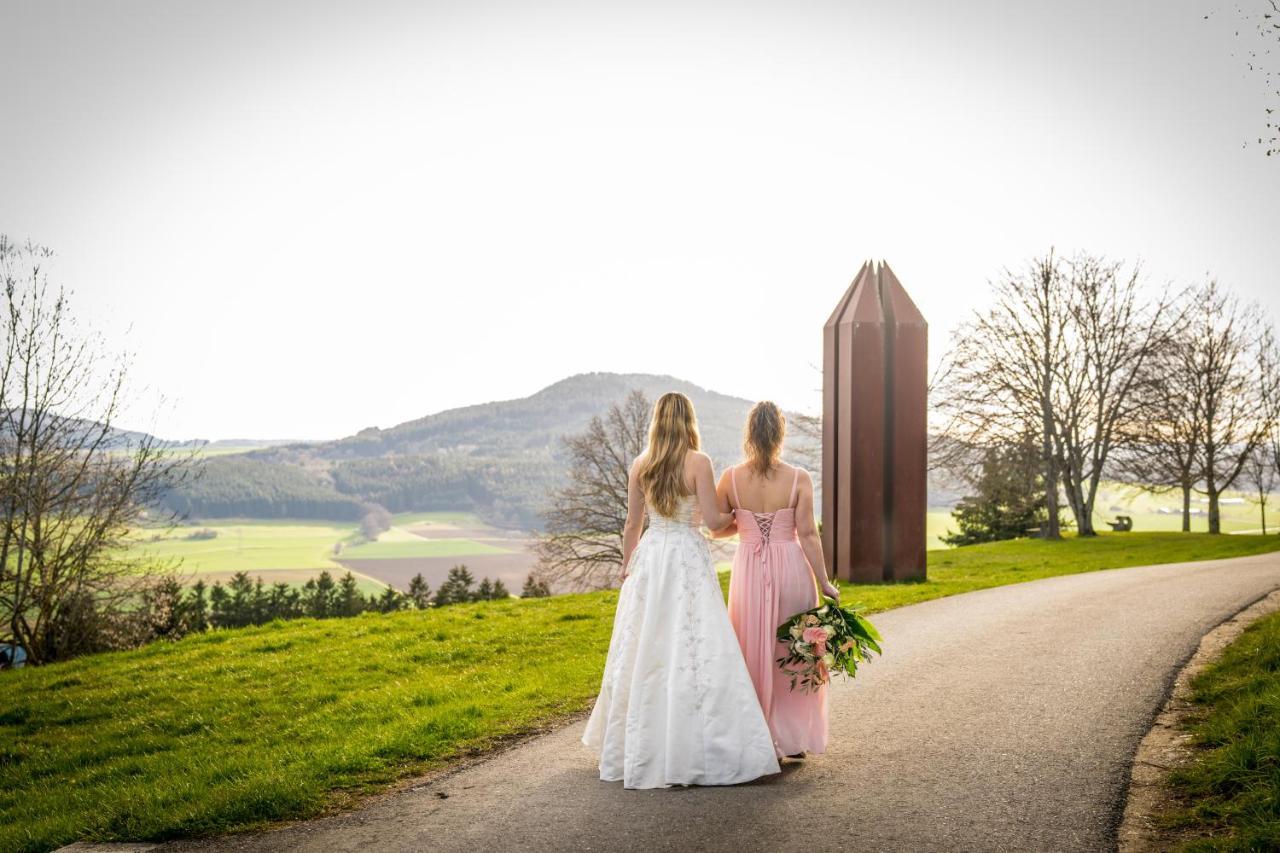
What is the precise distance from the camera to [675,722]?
19.1 ft

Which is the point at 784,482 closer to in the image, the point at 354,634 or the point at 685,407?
the point at 685,407

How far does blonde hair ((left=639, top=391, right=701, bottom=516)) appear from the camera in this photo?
6.17 m

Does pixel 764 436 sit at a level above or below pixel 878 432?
below

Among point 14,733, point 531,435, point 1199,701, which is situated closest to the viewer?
point 1199,701

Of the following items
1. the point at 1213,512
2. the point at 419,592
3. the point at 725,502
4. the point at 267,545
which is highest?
the point at 1213,512

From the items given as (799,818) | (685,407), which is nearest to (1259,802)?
(799,818)

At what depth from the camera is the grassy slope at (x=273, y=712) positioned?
6.06 meters

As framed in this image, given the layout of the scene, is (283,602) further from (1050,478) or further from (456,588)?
(1050,478)

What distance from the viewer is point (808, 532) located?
21.1ft

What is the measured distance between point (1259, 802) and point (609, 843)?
11.4 ft

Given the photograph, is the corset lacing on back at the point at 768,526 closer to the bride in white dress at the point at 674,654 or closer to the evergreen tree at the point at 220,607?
the bride in white dress at the point at 674,654

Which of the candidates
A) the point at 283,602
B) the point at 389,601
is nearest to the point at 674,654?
the point at 389,601

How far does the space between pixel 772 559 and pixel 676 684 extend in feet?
3.72

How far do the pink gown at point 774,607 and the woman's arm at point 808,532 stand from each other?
45 mm
